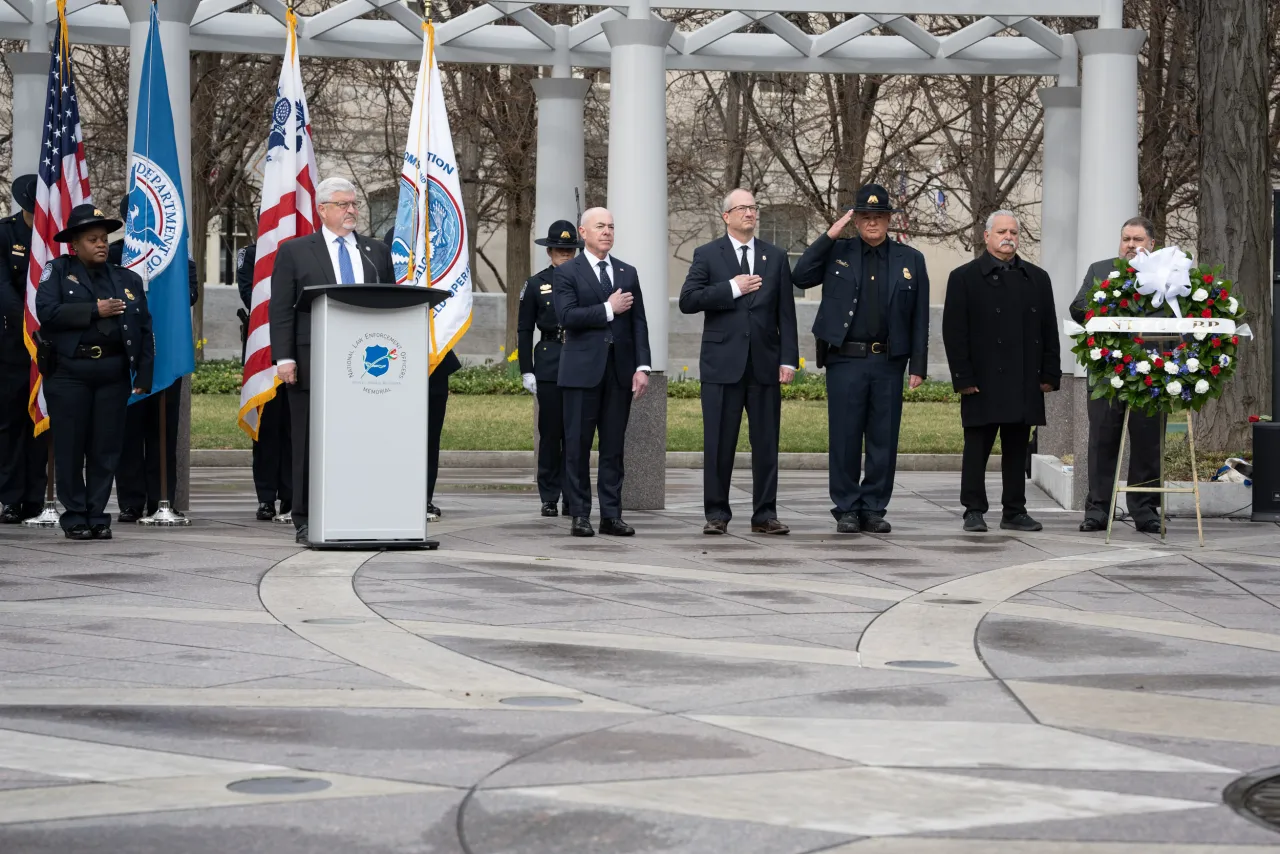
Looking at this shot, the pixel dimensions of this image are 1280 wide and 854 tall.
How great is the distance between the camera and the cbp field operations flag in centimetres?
1413

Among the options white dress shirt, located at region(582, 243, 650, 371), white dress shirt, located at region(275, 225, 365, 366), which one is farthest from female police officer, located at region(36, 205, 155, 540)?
white dress shirt, located at region(582, 243, 650, 371)

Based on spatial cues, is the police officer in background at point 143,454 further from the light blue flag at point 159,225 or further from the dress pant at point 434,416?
the dress pant at point 434,416

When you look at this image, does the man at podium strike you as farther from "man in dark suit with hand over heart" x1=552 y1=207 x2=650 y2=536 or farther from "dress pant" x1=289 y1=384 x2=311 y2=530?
"man in dark suit with hand over heart" x1=552 y1=207 x2=650 y2=536

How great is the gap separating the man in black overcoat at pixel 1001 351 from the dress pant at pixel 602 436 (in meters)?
2.29

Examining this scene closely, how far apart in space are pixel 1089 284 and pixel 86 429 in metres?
6.65

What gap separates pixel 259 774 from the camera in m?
5.25

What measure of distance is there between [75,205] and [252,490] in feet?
14.8

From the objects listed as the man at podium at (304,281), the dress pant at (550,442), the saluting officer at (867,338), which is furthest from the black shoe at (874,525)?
the man at podium at (304,281)

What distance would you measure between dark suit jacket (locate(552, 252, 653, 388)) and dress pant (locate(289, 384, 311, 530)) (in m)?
1.78

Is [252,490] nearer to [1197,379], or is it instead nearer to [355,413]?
[355,413]

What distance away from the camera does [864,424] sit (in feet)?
41.4

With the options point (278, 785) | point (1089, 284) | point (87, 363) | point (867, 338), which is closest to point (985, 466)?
point (867, 338)

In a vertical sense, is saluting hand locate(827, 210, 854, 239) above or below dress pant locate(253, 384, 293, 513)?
above

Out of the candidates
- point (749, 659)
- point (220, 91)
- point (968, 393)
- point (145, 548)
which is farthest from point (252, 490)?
point (220, 91)
